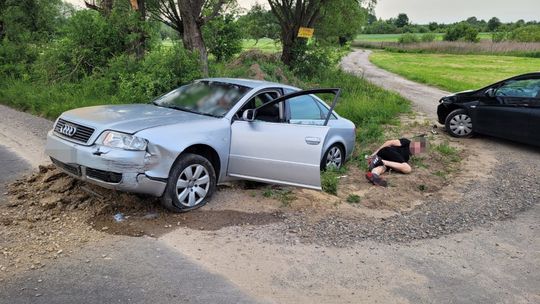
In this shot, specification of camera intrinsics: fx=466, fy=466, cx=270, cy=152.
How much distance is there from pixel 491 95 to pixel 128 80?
8.76 meters

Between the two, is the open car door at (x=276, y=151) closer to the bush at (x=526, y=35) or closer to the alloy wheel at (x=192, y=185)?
the alloy wheel at (x=192, y=185)

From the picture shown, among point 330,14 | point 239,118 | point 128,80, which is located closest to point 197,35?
point 128,80

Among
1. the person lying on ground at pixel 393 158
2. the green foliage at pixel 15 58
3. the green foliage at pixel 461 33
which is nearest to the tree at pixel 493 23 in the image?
the green foliage at pixel 461 33

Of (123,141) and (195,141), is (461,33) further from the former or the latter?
(123,141)

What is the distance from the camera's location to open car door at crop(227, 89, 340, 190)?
5.71 metres

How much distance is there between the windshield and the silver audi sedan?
0.01 meters

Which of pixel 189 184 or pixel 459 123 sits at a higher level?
pixel 189 184

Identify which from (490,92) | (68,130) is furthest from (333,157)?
(490,92)

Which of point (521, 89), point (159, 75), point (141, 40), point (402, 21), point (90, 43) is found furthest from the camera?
point (402, 21)

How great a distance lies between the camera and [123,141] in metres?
4.94

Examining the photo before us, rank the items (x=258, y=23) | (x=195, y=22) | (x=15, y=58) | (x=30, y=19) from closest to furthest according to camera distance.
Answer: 1. (x=195, y=22)
2. (x=15, y=58)
3. (x=30, y=19)
4. (x=258, y=23)

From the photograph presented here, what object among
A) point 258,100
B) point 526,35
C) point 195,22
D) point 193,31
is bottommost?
point 258,100

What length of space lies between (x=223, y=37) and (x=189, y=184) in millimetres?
19655

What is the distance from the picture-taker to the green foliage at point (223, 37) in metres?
23.6
